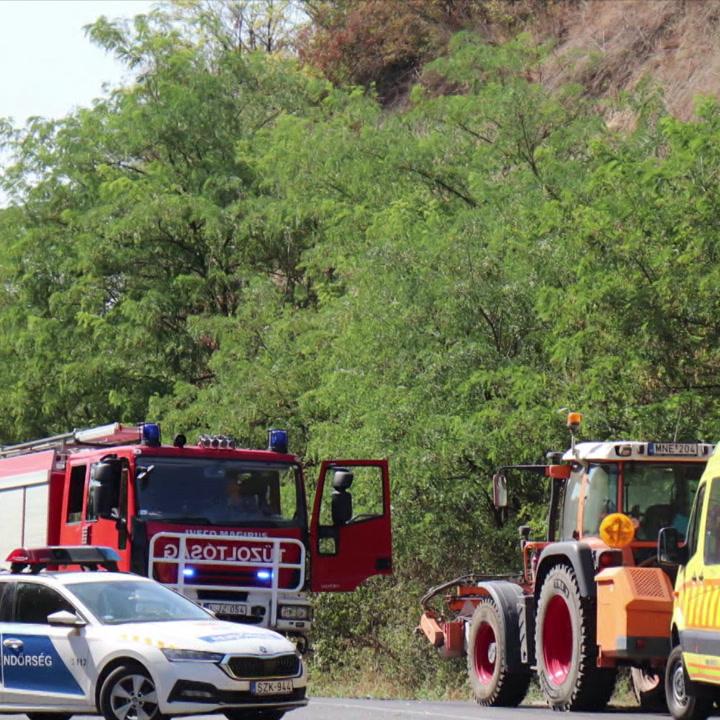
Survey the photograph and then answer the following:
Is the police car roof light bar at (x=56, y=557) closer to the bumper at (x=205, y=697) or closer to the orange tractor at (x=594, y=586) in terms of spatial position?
the bumper at (x=205, y=697)

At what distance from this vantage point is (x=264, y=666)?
13.7m

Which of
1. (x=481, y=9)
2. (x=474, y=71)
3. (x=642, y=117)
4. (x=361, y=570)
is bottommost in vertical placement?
(x=361, y=570)

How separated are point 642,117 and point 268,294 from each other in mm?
8863

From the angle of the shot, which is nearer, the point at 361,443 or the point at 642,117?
the point at 361,443

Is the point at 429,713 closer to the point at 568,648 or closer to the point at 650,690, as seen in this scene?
the point at 568,648

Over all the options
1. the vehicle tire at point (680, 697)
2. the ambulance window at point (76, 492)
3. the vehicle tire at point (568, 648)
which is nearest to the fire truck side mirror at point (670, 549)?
the vehicle tire at point (680, 697)

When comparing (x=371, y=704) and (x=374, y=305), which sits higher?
(x=374, y=305)

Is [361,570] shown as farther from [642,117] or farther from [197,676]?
[642,117]

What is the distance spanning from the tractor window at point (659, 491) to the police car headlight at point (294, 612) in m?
5.32

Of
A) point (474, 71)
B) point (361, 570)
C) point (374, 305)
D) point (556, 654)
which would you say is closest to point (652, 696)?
point (556, 654)

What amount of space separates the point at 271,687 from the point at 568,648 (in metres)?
4.10

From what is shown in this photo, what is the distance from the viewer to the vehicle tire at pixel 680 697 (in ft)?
44.2

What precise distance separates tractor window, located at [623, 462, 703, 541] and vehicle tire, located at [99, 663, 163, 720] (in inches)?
215

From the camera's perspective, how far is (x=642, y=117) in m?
27.9
